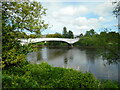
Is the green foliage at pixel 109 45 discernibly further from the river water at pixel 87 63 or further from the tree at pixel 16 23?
the tree at pixel 16 23

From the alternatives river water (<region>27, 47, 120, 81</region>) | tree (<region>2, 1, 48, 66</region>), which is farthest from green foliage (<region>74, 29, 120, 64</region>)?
tree (<region>2, 1, 48, 66</region>)

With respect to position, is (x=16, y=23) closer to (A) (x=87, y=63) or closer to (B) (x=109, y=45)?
(B) (x=109, y=45)

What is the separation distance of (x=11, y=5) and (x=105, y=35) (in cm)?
515

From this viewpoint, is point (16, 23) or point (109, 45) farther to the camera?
point (109, 45)

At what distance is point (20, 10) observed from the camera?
401cm

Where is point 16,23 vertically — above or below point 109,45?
above

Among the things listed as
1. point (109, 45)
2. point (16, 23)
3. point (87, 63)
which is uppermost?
point (16, 23)

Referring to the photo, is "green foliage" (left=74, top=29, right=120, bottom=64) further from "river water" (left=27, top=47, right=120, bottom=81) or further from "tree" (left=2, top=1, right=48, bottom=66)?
"tree" (left=2, top=1, right=48, bottom=66)

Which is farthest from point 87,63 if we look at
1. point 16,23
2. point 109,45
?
point 16,23

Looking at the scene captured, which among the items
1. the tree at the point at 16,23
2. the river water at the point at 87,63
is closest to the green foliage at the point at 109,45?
the river water at the point at 87,63

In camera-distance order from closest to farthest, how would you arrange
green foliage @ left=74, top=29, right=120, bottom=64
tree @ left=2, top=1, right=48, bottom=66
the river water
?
1. tree @ left=2, top=1, right=48, bottom=66
2. green foliage @ left=74, top=29, right=120, bottom=64
3. the river water

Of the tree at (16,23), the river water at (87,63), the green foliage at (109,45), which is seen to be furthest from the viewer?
the river water at (87,63)

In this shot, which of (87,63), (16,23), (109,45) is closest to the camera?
(16,23)

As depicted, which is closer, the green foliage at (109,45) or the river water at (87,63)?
the green foliage at (109,45)
